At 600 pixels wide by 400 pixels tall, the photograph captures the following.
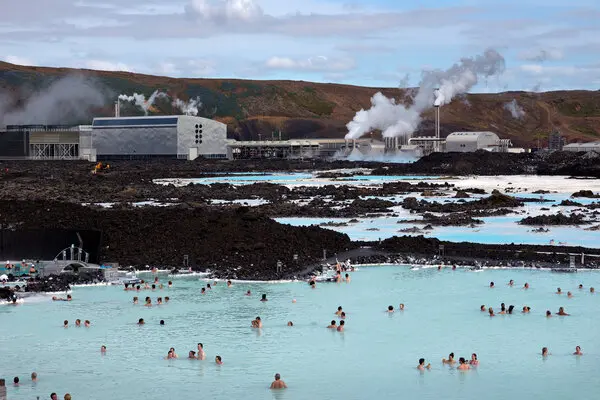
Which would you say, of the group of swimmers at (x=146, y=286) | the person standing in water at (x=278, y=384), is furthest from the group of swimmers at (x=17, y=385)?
the group of swimmers at (x=146, y=286)

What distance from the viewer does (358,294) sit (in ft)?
150

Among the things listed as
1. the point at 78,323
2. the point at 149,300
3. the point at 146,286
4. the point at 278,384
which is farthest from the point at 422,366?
the point at 146,286

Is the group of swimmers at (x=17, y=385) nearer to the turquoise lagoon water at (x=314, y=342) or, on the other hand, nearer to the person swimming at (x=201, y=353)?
the turquoise lagoon water at (x=314, y=342)

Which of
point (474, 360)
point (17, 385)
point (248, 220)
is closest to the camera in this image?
point (17, 385)

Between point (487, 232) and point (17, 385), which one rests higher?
point (487, 232)

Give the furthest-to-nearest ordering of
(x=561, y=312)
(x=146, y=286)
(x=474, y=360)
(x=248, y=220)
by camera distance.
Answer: (x=248, y=220) < (x=146, y=286) < (x=561, y=312) < (x=474, y=360)

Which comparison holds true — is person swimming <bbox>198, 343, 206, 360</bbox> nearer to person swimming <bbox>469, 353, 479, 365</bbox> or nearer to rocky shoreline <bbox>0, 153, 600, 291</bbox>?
person swimming <bbox>469, 353, 479, 365</bbox>

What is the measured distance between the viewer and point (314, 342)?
3622 cm

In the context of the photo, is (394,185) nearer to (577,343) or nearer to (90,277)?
(90,277)

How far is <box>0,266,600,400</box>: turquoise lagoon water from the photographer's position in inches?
1179

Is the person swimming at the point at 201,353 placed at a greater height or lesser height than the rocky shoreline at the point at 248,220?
lesser

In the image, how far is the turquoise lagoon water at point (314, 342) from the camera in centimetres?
2995

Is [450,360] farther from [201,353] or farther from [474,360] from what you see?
[201,353]

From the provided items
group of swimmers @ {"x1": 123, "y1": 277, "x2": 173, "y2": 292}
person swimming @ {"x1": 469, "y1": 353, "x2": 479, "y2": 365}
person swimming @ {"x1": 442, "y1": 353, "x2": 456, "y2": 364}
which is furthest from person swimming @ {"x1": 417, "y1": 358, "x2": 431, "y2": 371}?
group of swimmers @ {"x1": 123, "y1": 277, "x2": 173, "y2": 292}
